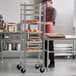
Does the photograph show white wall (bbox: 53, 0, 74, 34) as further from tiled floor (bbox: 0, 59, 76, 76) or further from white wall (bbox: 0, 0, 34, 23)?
tiled floor (bbox: 0, 59, 76, 76)

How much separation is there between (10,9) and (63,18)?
150 cm

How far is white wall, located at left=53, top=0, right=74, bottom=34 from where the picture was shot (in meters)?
6.55

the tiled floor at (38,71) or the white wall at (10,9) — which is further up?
the white wall at (10,9)

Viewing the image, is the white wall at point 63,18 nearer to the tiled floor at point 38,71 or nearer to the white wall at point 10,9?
the white wall at point 10,9

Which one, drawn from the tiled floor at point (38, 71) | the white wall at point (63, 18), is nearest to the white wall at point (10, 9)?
the white wall at point (63, 18)

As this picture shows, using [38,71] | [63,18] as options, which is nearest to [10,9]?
[63,18]

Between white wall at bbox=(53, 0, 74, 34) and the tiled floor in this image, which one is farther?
white wall at bbox=(53, 0, 74, 34)

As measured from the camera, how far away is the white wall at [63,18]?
21.5ft

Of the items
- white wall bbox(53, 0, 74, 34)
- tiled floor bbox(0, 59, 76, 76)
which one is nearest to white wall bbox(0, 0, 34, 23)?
white wall bbox(53, 0, 74, 34)

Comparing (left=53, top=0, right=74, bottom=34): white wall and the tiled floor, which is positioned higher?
(left=53, top=0, right=74, bottom=34): white wall

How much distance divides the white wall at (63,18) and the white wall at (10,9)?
0.81 m

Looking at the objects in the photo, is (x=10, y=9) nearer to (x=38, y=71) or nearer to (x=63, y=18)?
(x=63, y=18)

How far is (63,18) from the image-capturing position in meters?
6.55

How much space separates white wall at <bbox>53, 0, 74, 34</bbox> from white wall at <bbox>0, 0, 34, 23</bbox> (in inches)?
32.0
